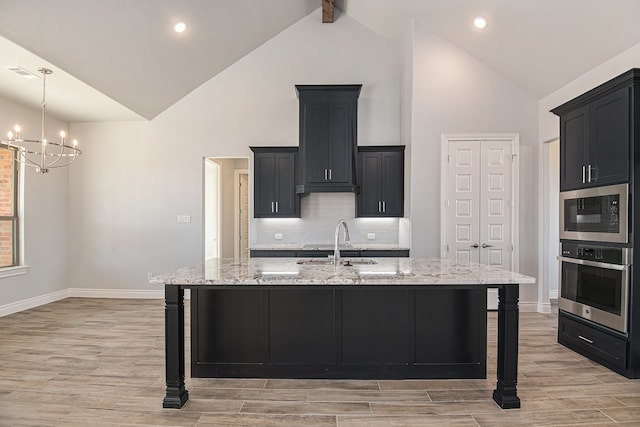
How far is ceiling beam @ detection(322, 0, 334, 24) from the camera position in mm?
5415

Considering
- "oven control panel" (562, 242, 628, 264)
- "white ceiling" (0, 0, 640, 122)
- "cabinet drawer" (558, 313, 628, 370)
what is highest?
"white ceiling" (0, 0, 640, 122)

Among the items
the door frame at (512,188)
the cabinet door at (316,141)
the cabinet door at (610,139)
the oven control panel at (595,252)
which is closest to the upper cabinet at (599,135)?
the cabinet door at (610,139)

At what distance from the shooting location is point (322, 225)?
5.89 m

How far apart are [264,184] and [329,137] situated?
3.78ft

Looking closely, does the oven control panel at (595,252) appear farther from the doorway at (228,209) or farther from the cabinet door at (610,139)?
the doorway at (228,209)

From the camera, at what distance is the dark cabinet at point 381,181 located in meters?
5.50

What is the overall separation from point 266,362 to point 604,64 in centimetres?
429

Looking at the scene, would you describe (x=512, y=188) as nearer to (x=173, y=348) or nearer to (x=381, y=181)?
(x=381, y=181)

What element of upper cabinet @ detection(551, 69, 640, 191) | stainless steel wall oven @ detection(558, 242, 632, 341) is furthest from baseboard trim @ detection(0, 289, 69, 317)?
upper cabinet @ detection(551, 69, 640, 191)

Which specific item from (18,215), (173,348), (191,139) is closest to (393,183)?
(191,139)

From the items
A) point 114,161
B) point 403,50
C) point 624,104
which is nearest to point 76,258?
point 114,161

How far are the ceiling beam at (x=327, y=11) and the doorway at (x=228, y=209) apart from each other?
10.1 feet

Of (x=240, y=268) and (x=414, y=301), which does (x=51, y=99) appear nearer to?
(x=240, y=268)

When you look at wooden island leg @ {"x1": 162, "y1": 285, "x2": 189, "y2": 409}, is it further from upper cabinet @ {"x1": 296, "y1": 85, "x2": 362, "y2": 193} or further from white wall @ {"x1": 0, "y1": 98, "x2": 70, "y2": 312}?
white wall @ {"x1": 0, "y1": 98, "x2": 70, "y2": 312}
